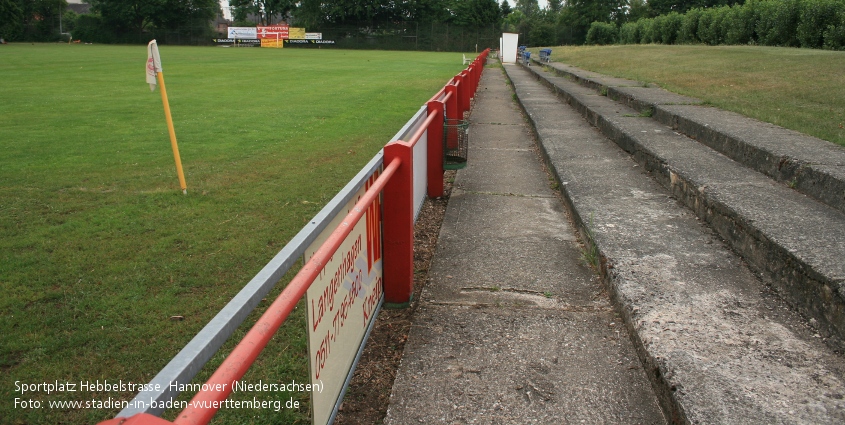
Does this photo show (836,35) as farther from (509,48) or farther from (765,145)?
(509,48)

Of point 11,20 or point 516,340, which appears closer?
point 516,340

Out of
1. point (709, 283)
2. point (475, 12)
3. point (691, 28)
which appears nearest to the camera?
point (709, 283)

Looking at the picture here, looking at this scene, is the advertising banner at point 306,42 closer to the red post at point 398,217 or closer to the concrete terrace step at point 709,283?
the concrete terrace step at point 709,283

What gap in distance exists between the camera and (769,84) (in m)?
10.6

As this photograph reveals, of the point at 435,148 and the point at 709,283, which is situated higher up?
the point at 435,148

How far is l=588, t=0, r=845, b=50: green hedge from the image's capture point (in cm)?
1819

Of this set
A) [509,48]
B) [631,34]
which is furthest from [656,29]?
[509,48]

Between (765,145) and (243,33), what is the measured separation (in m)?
74.7

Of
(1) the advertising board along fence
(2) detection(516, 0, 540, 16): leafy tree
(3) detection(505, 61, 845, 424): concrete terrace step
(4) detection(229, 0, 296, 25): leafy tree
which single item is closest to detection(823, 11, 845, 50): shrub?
(3) detection(505, 61, 845, 424): concrete terrace step

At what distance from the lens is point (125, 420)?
1.08 m

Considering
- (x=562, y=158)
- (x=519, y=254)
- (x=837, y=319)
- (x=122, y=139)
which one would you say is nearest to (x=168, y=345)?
(x=519, y=254)

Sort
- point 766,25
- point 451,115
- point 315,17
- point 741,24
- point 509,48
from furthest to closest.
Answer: point 315,17 < point 509,48 < point 741,24 < point 766,25 < point 451,115

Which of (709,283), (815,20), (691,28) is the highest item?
(691,28)

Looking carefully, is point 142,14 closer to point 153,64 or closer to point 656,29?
point 656,29
